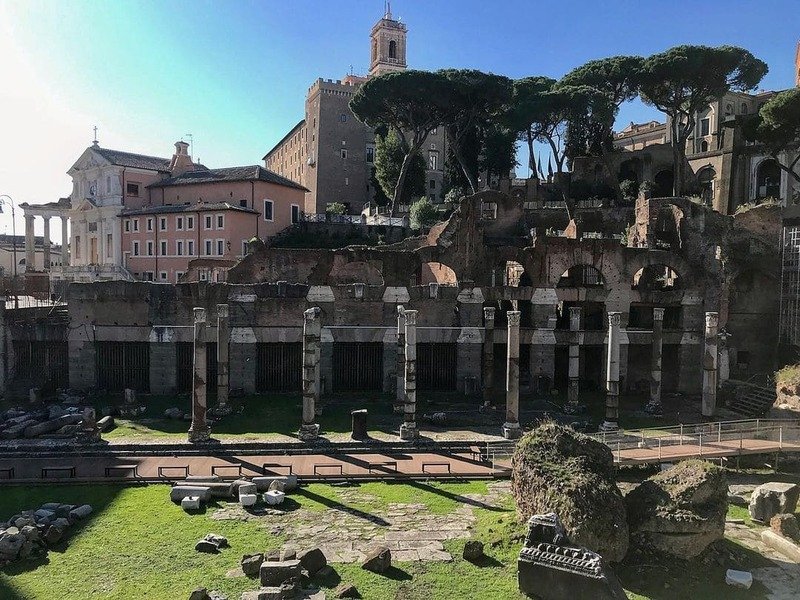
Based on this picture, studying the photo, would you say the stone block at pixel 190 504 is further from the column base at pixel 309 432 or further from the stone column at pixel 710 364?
the stone column at pixel 710 364

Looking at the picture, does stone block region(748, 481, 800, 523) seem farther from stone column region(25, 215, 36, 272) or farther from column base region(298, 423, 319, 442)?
stone column region(25, 215, 36, 272)

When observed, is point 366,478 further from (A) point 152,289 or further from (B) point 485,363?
(A) point 152,289

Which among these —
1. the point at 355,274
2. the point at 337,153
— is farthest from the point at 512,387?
the point at 337,153

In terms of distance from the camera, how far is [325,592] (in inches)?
486

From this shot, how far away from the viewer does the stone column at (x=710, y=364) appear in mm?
25562

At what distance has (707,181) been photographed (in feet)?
174

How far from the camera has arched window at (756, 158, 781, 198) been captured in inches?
1949

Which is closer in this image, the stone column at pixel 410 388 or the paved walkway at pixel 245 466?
the paved walkway at pixel 245 466

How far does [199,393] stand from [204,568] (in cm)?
986

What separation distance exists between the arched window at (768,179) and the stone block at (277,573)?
50.8 metres

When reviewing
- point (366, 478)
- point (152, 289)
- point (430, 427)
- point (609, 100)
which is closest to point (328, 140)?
point (609, 100)

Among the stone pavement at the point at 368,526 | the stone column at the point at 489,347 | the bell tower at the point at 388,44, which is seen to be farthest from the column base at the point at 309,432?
the bell tower at the point at 388,44

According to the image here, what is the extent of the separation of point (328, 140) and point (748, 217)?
5158 cm

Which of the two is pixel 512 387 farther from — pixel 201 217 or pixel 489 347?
pixel 201 217
